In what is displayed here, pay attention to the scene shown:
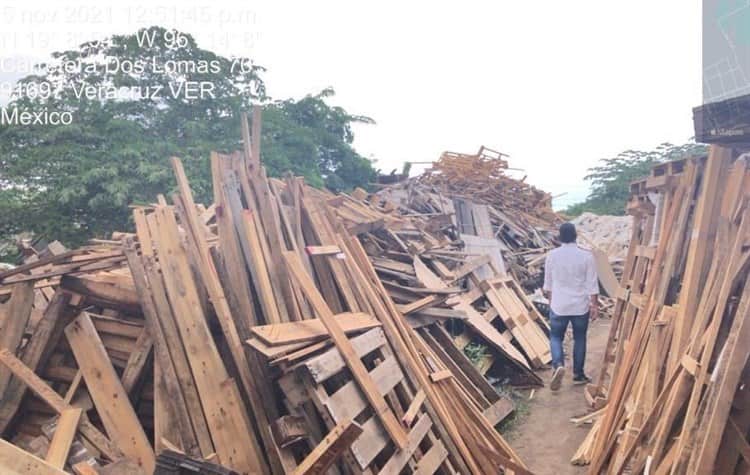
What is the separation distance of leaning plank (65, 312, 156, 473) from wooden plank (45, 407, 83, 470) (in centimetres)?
20

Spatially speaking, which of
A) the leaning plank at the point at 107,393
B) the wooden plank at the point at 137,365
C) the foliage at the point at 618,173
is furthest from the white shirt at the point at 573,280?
the foliage at the point at 618,173

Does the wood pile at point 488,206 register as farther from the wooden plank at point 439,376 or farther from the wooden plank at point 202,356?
the wooden plank at point 202,356

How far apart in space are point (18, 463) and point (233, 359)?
1840 millimetres

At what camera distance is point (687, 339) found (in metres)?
3.11

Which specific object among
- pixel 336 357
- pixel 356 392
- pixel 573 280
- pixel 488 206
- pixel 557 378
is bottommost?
pixel 557 378

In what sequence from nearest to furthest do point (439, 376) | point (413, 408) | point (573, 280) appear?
point (413, 408) → point (439, 376) → point (573, 280)

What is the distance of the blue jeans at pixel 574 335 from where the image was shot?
208 inches

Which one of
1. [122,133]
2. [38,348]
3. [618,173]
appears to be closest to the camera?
[38,348]

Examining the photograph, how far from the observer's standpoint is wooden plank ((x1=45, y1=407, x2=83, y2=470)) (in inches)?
117

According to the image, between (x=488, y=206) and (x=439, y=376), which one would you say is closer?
(x=439, y=376)

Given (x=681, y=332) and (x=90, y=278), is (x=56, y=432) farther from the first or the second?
(x=681, y=332)

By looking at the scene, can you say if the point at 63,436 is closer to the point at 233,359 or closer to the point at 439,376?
the point at 233,359

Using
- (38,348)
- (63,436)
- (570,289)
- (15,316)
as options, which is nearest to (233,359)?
(63,436)

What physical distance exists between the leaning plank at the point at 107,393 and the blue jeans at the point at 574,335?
388 cm
